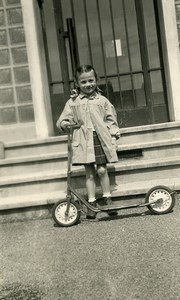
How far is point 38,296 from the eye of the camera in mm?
2225

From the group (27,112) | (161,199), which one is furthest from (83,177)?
(27,112)

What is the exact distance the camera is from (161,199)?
11.6 ft

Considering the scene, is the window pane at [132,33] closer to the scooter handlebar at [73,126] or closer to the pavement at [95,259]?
the scooter handlebar at [73,126]

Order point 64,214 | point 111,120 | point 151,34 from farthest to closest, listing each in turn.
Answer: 1. point 151,34
2. point 111,120
3. point 64,214

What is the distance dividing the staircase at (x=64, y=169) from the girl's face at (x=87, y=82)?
0.89 m

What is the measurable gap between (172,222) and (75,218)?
85cm

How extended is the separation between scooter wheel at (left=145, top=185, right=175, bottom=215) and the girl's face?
1.12m

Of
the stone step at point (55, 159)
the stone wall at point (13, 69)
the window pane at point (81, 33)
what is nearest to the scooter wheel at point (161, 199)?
the stone step at point (55, 159)

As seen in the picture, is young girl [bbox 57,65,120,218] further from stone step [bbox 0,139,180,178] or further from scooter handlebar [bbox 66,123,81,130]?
stone step [bbox 0,139,180,178]

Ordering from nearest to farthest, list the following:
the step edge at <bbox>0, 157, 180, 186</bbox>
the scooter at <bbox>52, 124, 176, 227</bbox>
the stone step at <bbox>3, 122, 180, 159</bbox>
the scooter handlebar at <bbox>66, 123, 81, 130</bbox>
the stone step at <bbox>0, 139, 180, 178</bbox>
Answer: the scooter at <bbox>52, 124, 176, 227</bbox>
the scooter handlebar at <bbox>66, 123, 81, 130</bbox>
the step edge at <bbox>0, 157, 180, 186</bbox>
the stone step at <bbox>0, 139, 180, 178</bbox>
the stone step at <bbox>3, 122, 180, 159</bbox>

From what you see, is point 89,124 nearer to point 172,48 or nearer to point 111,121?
point 111,121

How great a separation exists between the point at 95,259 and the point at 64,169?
1900mm

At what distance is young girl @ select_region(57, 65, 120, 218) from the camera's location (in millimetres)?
3756

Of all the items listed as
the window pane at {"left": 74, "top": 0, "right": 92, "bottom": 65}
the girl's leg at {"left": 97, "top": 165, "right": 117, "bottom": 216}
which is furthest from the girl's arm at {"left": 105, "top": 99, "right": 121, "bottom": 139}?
the window pane at {"left": 74, "top": 0, "right": 92, "bottom": 65}
